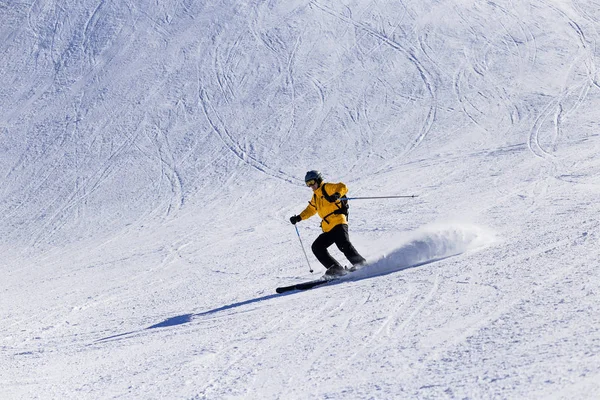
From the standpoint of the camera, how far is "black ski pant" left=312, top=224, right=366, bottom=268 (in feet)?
31.1

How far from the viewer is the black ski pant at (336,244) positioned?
947 centimetres

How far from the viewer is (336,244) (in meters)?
9.51

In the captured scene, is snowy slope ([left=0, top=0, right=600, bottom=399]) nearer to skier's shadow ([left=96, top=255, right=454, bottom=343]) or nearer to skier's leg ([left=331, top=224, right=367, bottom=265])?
skier's shadow ([left=96, top=255, right=454, bottom=343])

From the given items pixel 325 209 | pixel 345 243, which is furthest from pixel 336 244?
pixel 325 209

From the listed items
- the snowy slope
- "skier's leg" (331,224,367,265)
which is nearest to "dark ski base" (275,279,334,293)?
the snowy slope

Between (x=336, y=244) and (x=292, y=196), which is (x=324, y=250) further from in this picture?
(x=292, y=196)

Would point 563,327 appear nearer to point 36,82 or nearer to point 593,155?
point 593,155

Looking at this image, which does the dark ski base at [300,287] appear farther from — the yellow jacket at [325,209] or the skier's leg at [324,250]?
the yellow jacket at [325,209]

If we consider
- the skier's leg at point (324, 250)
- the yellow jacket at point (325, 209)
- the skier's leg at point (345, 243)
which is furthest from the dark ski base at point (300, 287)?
the yellow jacket at point (325, 209)

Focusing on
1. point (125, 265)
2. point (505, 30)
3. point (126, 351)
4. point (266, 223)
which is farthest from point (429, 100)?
point (126, 351)

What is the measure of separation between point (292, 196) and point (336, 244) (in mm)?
6239

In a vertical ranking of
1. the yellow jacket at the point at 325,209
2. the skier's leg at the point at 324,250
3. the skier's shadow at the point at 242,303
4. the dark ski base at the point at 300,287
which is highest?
the yellow jacket at the point at 325,209

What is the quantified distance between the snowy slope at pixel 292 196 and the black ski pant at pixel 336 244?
1.01 feet

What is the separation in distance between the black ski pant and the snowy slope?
0.31 m
